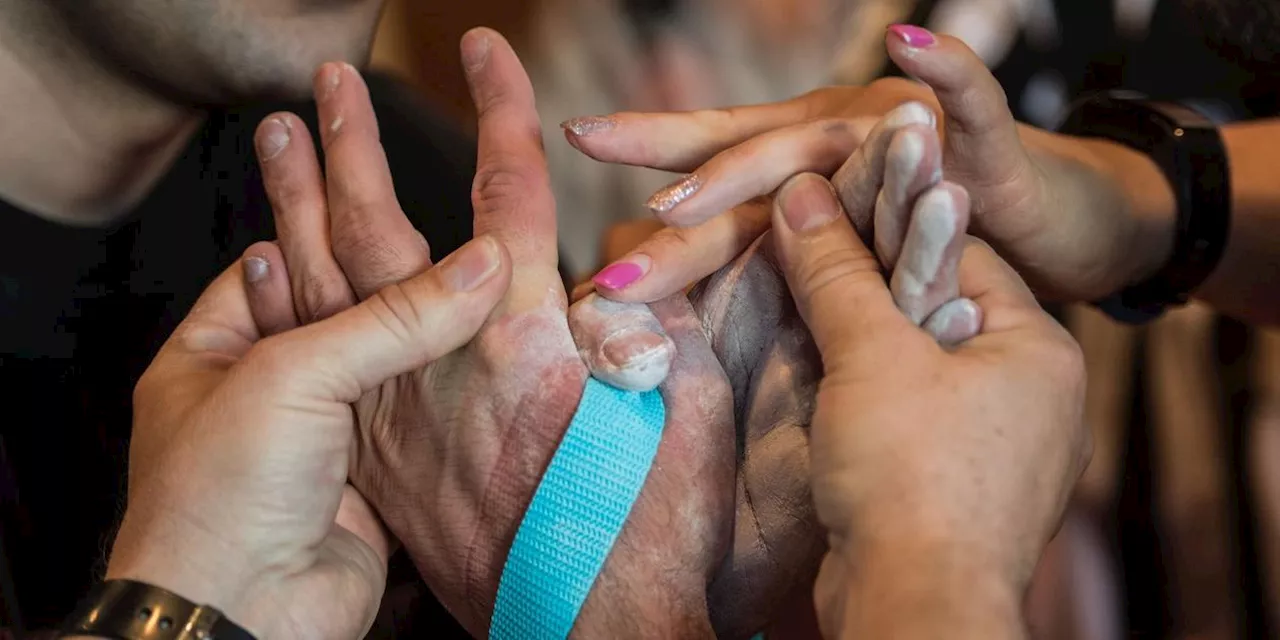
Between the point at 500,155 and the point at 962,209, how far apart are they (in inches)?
13.9

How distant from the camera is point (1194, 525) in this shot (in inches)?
40.9

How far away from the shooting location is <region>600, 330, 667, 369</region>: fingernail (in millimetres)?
627

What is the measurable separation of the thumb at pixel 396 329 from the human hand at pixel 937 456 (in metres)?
0.22

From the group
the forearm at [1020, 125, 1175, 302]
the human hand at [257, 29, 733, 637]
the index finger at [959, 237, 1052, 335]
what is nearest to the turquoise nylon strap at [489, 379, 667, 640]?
the human hand at [257, 29, 733, 637]

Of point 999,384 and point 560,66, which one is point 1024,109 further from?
point 999,384

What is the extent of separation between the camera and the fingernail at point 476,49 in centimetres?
72

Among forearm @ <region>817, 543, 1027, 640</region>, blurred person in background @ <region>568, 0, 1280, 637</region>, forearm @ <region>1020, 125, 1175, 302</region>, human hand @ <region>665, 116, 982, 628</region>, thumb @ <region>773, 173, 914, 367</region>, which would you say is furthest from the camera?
blurred person in background @ <region>568, 0, 1280, 637</region>

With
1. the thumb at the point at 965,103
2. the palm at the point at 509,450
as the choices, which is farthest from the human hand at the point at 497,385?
the thumb at the point at 965,103

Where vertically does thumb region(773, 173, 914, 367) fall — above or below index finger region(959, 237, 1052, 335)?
above

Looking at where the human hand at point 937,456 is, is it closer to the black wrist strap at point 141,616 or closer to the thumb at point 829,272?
the thumb at point 829,272

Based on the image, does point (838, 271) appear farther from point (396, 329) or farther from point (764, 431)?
point (396, 329)

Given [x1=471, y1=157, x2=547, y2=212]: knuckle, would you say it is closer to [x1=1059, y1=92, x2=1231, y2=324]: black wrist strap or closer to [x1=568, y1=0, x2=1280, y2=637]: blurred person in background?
[x1=568, y1=0, x2=1280, y2=637]: blurred person in background

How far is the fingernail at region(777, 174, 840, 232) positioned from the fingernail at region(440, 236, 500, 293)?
20cm

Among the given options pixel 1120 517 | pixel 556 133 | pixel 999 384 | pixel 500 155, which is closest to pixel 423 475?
pixel 500 155
